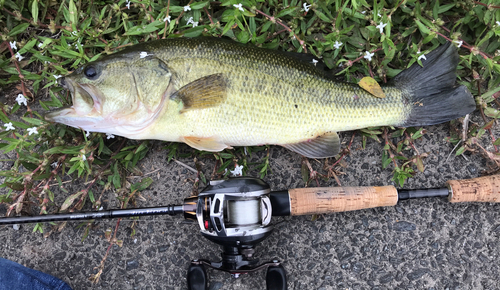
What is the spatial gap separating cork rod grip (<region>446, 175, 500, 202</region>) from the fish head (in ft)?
7.16

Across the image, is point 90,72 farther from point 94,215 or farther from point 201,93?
point 94,215

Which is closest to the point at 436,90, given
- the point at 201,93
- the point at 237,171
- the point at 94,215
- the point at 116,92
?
the point at 237,171

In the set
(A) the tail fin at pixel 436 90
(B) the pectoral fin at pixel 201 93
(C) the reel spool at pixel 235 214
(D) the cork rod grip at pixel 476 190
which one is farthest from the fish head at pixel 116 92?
(D) the cork rod grip at pixel 476 190

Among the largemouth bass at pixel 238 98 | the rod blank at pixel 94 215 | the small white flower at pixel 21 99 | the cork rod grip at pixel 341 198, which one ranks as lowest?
the rod blank at pixel 94 215

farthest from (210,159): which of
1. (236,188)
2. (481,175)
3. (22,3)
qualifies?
(481,175)

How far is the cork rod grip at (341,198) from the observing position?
2.16 metres

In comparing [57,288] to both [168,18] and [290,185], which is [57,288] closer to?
[290,185]

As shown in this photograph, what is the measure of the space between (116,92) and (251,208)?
1.16 meters

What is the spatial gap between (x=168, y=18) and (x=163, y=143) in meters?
0.96

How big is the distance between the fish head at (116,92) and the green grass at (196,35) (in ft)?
1.17

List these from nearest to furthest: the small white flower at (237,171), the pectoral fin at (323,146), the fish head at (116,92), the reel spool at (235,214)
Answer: the reel spool at (235,214), the fish head at (116,92), the pectoral fin at (323,146), the small white flower at (237,171)

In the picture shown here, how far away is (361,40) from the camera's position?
2412mm

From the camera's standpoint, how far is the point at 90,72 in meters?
2.02

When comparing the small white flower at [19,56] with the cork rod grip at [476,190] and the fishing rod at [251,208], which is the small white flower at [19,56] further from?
the cork rod grip at [476,190]
